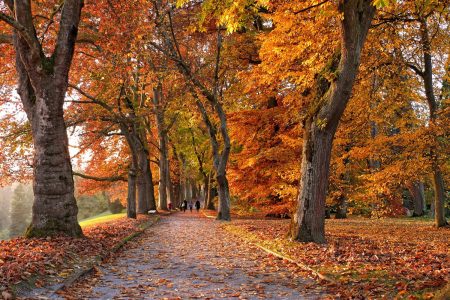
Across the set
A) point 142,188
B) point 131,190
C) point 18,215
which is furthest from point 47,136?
point 18,215

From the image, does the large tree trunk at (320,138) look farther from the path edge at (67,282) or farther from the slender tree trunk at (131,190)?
the slender tree trunk at (131,190)

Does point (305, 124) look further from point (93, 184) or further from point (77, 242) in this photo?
point (93, 184)

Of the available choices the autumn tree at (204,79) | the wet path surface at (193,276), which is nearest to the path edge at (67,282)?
the wet path surface at (193,276)

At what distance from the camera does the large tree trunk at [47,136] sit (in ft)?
36.9

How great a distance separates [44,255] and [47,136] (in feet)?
13.6

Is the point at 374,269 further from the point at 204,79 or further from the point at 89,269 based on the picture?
the point at 204,79

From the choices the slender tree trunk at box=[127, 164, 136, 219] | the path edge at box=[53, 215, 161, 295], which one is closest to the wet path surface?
the path edge at box=[53, 215, 161, 295]

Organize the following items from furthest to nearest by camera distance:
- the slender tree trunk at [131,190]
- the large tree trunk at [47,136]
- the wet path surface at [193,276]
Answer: the slender tree trunk at [131,190] < the large tree trunk at [47,136] < the wet path surface at [193,276]

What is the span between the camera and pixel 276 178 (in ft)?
78.4

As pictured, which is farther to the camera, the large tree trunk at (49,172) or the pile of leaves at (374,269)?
the large tree trunk at (49,172)

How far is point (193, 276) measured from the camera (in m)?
7.85

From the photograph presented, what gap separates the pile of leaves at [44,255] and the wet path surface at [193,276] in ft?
1.82

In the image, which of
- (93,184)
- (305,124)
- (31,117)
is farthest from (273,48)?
(93,184)

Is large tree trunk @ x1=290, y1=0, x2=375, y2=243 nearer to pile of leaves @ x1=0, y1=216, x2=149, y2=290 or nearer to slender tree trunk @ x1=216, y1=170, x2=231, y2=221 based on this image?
pile of leaves @ x1=0, y1=216, x2=149, y2=290
